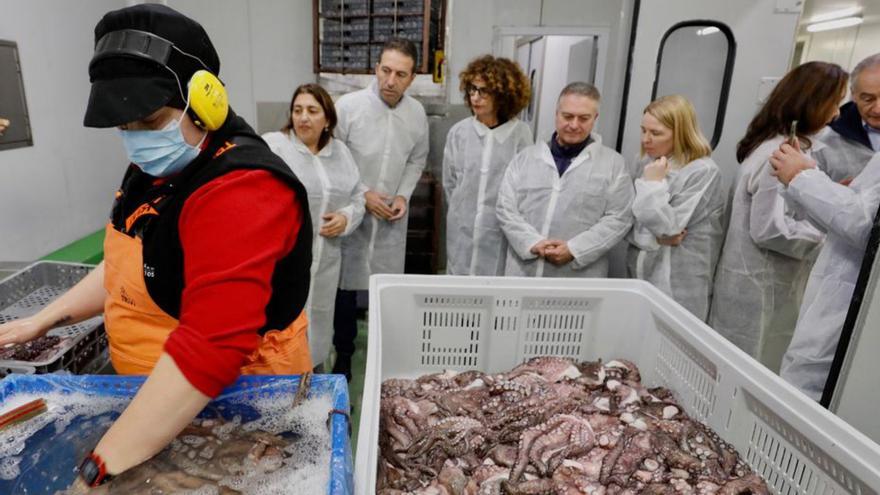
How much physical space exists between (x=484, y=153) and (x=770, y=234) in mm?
1452

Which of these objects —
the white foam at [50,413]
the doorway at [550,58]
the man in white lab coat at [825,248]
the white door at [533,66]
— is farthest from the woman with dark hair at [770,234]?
the white door at [533,66]

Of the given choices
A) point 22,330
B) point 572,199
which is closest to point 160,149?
point 22,330

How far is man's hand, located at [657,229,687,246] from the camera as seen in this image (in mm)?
2398

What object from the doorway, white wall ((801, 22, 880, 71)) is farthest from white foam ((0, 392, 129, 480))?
white wall ((801, 22, 880, 71))

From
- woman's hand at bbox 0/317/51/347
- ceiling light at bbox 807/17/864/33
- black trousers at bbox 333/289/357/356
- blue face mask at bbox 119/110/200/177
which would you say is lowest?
black trousers at bbox 333/289/357/356

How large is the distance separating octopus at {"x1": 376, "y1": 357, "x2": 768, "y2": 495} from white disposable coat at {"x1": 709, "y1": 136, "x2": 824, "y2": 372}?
1169mm

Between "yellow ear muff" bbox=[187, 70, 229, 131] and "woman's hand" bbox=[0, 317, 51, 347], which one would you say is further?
"woman's hand" bbox=[0, 317, 51, 347]

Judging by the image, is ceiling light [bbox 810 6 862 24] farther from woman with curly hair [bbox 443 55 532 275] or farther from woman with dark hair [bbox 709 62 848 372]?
woman with curly hair [bbox 443 55 532 275]

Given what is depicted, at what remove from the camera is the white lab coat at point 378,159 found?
2875 millimetres

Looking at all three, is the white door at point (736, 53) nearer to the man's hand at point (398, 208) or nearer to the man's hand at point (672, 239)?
the man's hand at point (672, 239)

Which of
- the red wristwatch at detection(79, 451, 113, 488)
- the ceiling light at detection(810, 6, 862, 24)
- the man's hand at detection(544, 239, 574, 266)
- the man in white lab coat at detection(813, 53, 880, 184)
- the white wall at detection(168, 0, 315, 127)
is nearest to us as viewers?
the red wristwatch at detection(79, 451, 113, 488)

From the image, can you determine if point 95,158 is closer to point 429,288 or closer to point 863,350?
point 429,288

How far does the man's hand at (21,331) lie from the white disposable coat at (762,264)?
265 centimetres

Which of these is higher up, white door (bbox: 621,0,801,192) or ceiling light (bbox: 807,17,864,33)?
ceiling light (bbox: 807,17,864,33)
